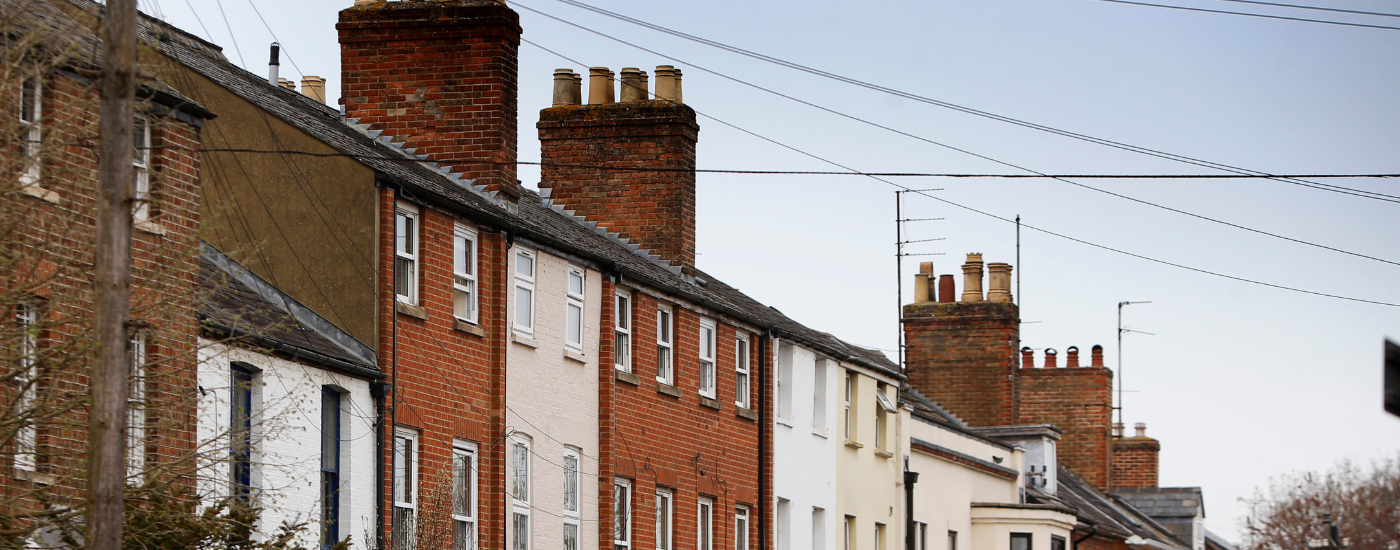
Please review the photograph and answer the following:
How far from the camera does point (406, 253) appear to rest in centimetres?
2444

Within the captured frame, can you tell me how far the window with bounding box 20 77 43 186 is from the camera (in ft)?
53.9

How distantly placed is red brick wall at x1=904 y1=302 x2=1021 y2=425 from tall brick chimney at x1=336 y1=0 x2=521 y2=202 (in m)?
23.1

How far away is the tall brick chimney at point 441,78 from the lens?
29.0 metres

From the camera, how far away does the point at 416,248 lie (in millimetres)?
24656

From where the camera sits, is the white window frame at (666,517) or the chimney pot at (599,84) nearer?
the white window frame at (666,517)

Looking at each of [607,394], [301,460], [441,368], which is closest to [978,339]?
[607,394]

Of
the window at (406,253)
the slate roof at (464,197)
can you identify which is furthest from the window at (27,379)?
the window at (406,253)

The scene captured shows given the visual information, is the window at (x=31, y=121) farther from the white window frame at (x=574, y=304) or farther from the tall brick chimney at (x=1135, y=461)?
the tall brick chimney at (x=1135, y=461)

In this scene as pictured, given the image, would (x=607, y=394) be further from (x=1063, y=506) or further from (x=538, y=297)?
(x=1063, y=506)

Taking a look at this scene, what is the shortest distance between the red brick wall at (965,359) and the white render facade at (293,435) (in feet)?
96.1

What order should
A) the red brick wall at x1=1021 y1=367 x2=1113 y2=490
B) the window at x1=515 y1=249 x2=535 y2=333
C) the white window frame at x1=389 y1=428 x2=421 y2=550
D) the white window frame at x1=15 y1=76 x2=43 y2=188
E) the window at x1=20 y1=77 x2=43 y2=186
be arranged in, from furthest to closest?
the red brick wall at x1=1021 y1=367 x2=1113 y2=490 → the window at x1=515 y1=249 x2=535 y2=333 → the white window frame at x1=389 y1=428 x2=421 y2=550 → the window at x1=20 y1=77 x2=43 y2=186 → the white window frame at x1=15 y1=76 x2=43 y2=188

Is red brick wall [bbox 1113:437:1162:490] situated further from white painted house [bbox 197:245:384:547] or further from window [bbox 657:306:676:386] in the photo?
white painted house [bbox 197:245:384:547]

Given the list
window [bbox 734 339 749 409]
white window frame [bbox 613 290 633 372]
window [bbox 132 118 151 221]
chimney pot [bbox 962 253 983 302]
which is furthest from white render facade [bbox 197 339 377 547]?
chimney pot [bbox 962 253 983 302]

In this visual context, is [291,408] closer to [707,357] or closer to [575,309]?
[575,309]
